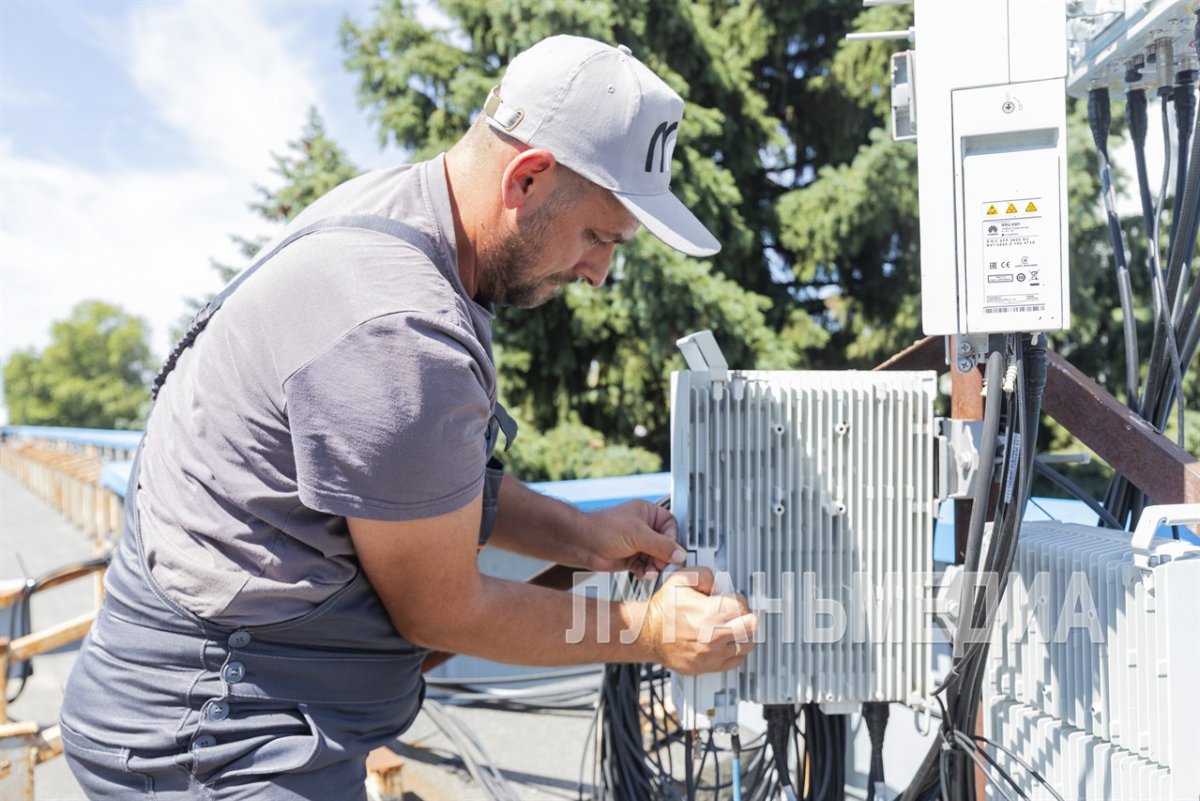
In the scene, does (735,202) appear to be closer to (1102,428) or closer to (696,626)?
(1102,428)

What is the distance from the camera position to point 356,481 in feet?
3.05

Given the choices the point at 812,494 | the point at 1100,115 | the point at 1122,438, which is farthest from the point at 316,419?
the point at 1100,115

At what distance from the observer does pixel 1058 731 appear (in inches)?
44.3

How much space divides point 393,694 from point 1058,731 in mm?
872

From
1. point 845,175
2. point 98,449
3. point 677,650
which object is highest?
point 845,175

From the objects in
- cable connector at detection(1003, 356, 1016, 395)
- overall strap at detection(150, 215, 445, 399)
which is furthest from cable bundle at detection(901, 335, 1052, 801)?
overall strap at detection(150, 215, 445, 399)

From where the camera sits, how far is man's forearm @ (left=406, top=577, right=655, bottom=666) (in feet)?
3.58

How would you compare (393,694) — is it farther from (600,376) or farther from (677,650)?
(600,376)

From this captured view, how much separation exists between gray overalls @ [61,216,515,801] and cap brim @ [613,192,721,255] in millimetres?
266

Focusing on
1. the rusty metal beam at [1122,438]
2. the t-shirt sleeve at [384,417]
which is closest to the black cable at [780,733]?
the rusty metal beam at [1122,438]

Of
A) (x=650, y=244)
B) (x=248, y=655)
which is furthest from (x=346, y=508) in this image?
(x=650, y=244)

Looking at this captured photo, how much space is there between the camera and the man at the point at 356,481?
935 mm

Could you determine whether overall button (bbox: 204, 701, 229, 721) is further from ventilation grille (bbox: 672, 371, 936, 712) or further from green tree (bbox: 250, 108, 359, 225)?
green tree (bbox: 250, 108, 359, 225)

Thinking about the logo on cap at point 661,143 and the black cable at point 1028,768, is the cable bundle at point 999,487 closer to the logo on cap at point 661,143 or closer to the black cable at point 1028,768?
the black cable at point 1028,768
